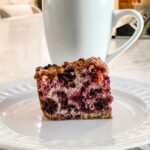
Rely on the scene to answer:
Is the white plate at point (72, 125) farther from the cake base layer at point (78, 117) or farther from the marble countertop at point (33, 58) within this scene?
the marble countertop at point (33, 58)

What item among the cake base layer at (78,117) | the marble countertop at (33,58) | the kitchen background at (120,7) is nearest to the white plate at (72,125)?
the cake base layer at (78,117)

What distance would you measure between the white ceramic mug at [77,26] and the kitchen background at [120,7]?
22cm

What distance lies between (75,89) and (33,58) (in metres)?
0.40

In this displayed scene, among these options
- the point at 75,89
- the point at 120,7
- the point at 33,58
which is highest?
the point at 75,89

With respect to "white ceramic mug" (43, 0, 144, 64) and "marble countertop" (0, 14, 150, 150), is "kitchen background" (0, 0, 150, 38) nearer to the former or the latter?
"marble countertop" (0, 14, 150, 150)

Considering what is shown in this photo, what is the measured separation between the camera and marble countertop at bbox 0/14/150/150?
30.1 inches

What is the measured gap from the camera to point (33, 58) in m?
0.90

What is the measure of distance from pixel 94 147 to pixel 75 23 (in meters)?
0.30

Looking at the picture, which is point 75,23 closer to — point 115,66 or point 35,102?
point 35,102

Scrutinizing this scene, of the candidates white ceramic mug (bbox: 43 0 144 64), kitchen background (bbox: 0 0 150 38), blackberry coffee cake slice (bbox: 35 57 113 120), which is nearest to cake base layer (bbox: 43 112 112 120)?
blackberry coffee cake slice (bbox: 35 57 113 120)

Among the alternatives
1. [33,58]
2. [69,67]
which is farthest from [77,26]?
[33,58]

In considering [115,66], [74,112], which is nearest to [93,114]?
[74,112]

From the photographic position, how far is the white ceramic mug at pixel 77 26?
59cm

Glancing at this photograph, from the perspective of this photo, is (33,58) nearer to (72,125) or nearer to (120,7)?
(72,125)
